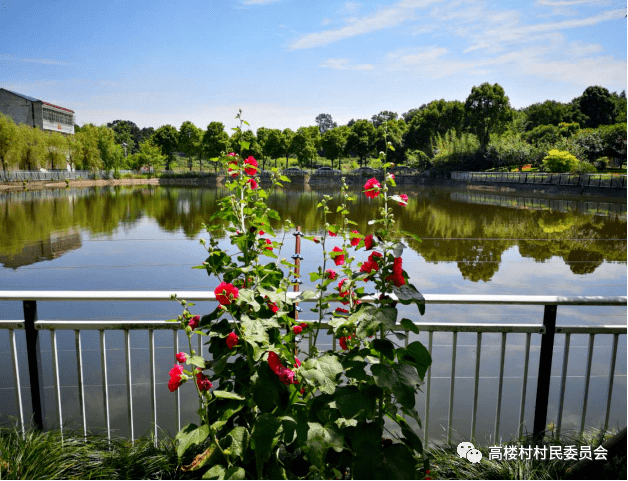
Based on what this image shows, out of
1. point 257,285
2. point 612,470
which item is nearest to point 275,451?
point 257,285

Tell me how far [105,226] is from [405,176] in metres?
39.4

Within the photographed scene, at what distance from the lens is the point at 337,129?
73.4 meters

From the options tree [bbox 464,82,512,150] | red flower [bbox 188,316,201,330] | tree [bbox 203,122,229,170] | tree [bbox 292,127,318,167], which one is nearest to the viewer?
red flower [bbox 188,316,201,330]

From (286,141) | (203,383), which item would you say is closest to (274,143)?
(286,141)

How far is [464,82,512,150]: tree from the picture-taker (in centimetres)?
5422

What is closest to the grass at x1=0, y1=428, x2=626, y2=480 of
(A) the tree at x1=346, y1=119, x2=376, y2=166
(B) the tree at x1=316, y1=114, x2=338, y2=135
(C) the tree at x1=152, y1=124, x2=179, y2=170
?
(A) the tree at x1=346, y1=119, x2=376, y2=166

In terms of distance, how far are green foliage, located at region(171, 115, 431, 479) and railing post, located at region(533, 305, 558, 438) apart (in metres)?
0.91

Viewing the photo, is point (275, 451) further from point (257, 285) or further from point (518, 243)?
point (518, 243)

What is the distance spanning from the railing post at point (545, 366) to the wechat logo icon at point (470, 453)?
1.37 ft

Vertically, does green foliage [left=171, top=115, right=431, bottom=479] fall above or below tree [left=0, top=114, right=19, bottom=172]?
below

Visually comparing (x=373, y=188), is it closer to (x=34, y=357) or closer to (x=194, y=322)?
(x=194, y=322)

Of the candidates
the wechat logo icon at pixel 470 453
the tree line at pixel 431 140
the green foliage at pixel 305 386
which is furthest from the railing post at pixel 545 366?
the tree line at pixel 431 140

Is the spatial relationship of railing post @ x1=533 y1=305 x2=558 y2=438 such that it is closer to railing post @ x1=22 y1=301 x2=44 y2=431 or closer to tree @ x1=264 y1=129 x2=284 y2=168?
railing post @ x1=22 y1=301 x2=44 y2=431

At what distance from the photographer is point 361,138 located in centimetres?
6912
